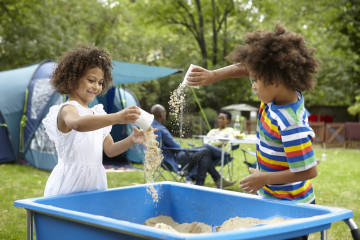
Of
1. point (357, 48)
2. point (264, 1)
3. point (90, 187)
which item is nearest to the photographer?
point (90, 187)

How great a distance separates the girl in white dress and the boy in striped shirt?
760 mm

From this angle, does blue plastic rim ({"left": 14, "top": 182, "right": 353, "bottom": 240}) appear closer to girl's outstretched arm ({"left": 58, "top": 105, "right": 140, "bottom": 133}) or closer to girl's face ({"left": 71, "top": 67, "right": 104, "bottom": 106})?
girl's outstretched arm ({"left": 58, "top": 105, "right": 140, "bottom": 133})

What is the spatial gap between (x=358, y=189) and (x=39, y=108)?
563 cm

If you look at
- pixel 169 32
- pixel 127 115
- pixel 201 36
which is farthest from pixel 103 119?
pixel 169 32

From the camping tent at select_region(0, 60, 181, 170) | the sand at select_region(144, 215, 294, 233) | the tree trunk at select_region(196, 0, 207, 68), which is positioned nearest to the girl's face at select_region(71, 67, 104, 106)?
the sand at select_region(144, 215, 294, 233)

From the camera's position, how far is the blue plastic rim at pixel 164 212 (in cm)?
143

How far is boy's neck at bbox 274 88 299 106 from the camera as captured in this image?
6.15 ft

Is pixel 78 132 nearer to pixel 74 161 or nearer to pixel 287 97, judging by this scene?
pixel 74 161

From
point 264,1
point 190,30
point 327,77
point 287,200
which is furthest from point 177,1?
point 287,200

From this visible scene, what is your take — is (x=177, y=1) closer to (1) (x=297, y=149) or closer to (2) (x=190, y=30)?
(2) (x=190, y=30)

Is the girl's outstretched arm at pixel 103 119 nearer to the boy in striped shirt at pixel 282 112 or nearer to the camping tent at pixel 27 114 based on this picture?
the boy in striped shirt at pixel 282 112

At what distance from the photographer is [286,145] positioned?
5.79ft

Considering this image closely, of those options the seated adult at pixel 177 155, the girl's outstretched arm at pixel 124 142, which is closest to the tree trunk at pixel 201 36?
the seated adult at pixel 177 155

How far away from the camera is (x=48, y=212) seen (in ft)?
5.61
